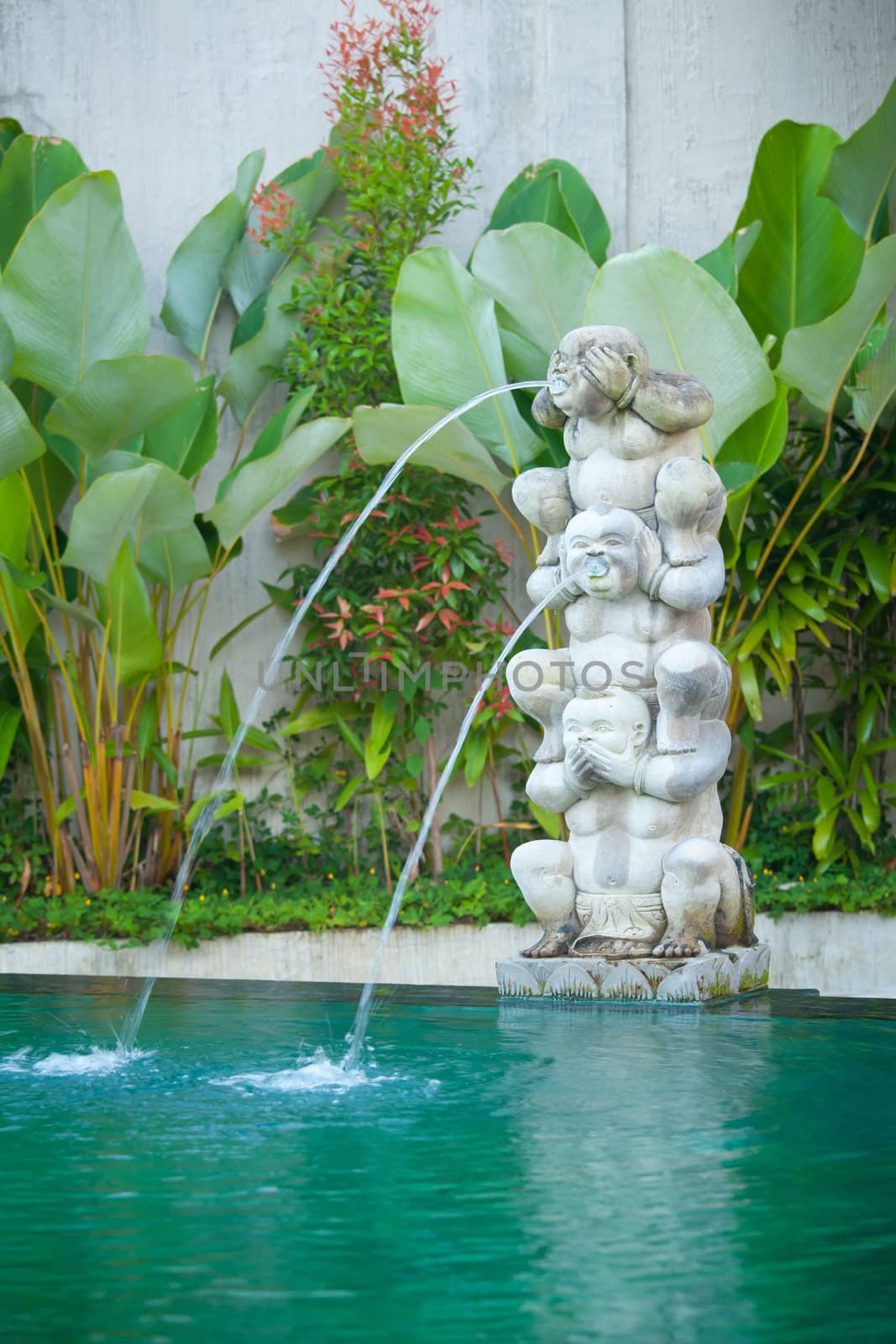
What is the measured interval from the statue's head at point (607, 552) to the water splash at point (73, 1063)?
1.59m

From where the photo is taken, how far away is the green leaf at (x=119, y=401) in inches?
190

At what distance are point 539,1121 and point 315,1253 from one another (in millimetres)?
713

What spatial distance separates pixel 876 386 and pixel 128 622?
9.24 feet

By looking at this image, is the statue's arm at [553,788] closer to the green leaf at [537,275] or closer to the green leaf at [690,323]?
the green leaf at [690,323]

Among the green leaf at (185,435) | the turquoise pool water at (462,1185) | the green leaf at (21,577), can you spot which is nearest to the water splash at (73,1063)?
the turquoise pool water at (462,1185)

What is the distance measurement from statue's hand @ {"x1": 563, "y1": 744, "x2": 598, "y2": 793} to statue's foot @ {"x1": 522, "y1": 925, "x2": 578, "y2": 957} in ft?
1.25

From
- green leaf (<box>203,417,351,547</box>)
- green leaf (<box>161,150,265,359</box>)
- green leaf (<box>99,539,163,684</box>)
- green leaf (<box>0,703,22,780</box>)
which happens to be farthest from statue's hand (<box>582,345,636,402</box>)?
green leaf (<box>0,703,22,780</box>)

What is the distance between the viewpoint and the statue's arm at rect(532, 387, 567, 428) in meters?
3.89

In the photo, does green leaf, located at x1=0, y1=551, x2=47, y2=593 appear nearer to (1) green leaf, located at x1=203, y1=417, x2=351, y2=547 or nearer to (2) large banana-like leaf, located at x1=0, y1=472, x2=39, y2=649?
(2) large banana-like leaf, located at x1=0, y1=472, x2=39, y2=649

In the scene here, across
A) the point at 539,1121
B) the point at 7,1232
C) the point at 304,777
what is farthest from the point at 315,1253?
the point at 304,777

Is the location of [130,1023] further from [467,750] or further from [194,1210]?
[467,750]

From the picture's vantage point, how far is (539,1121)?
238 cm

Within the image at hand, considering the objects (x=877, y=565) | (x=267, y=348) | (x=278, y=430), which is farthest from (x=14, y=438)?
(x=877, y=565)

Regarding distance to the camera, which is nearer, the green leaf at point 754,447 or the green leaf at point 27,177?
the green leaf at point 754,447
